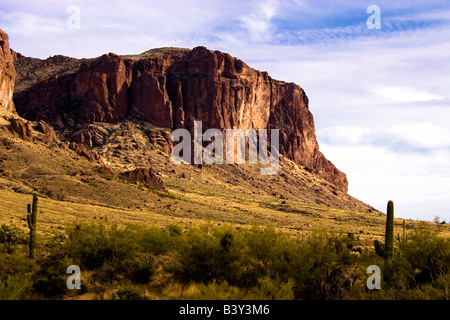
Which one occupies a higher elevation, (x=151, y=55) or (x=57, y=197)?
(x=151, y=55)

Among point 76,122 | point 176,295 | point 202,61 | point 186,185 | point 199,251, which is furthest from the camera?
point 202,61

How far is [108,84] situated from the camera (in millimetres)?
123688

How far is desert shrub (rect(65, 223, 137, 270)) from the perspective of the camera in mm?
22438

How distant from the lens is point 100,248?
22.6 m

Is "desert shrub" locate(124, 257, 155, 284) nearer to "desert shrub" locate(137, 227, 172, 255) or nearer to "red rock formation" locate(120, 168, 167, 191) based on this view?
"desert shrub" locate(137, 227, 172, 255)

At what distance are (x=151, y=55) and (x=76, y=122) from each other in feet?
134

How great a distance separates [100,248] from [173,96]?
111 metres

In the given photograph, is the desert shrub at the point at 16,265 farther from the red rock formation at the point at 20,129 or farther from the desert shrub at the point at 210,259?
the red rock formation at the point at 20,129

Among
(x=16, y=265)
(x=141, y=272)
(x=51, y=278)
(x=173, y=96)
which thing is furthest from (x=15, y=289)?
(x=173, y=96)

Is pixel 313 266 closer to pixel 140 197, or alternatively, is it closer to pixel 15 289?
pixel 15 289

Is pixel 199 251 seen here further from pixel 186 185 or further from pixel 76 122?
pixel 76 122

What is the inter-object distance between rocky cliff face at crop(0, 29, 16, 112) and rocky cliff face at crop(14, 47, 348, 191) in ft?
42.5
